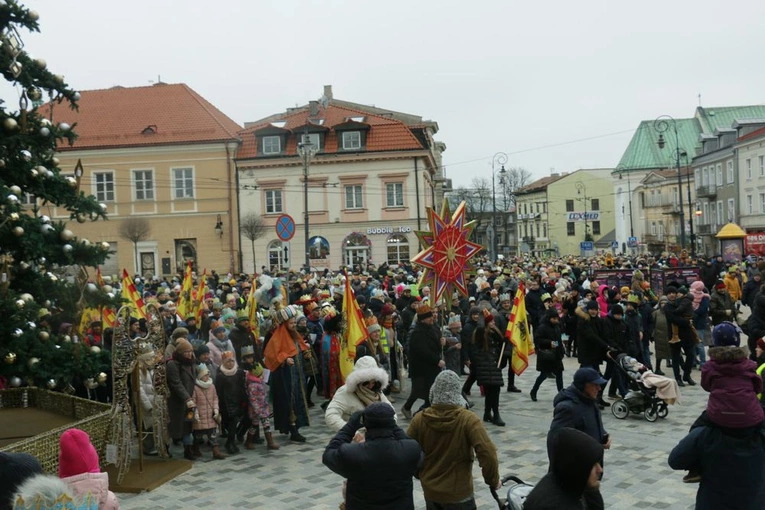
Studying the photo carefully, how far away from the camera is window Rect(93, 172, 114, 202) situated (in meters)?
46.6

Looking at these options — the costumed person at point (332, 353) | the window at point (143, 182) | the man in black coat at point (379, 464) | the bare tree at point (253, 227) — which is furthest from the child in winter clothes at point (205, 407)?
the window at point (143, 182)

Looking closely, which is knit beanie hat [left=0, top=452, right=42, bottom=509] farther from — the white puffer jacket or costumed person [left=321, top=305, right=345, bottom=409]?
costumed person [left=321, top=305, right=345, bottom=409]

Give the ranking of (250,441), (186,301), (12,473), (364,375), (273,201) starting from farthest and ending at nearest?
(273,201) < (186,301) < (250,441) < (364,375) < (12,473)

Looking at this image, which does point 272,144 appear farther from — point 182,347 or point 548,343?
point 182,347

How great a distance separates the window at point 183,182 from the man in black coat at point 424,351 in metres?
37.5

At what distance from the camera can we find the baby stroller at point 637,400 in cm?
1173

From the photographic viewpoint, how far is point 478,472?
30.8 ft

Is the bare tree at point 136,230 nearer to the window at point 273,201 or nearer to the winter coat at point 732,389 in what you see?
the window at point 273,201

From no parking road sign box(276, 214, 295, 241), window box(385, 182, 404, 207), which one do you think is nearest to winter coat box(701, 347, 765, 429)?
no parking road sign box(276, 214, 295, 241)

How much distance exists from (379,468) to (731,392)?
2346 millimetres

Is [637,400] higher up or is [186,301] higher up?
[186,301]

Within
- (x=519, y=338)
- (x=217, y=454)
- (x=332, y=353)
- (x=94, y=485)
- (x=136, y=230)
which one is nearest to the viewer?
(x=94, y=485)

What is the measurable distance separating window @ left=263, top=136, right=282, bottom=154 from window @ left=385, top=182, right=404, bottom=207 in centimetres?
688

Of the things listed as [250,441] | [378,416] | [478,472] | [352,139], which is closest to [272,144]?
[352,139]
